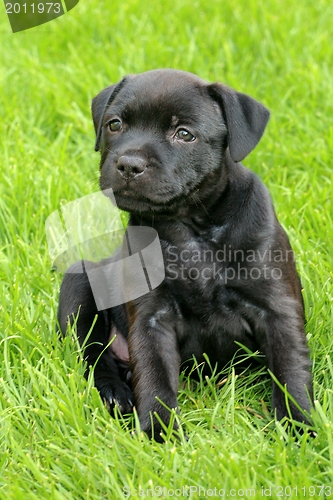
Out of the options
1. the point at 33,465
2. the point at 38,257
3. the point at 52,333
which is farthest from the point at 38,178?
the point at 33,465

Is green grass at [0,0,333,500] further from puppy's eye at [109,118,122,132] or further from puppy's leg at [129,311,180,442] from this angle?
puppy's eye at [109,118,122,132]

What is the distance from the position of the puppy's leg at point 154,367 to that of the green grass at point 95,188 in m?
0.12

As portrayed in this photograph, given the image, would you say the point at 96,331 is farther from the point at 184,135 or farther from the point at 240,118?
the point at 240,118

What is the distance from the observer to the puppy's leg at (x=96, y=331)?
3523 mm

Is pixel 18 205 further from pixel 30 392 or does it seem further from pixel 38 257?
pixel 30 392

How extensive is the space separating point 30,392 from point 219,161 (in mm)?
1310

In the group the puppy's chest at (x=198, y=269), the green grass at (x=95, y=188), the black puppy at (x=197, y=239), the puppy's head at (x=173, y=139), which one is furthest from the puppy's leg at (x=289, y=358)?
the puppy's head at (x=173, y=139)

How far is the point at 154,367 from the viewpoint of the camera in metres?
3.31

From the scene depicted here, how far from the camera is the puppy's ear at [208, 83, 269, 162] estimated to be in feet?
10.9

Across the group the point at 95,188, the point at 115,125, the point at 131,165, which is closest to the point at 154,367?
the point at 131,165

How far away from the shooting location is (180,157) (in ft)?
10.7

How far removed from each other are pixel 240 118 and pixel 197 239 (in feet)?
1.92

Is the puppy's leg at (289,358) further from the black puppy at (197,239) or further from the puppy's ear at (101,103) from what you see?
the puppy's ear at (101,103)

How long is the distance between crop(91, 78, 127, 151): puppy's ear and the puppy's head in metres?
0.15
